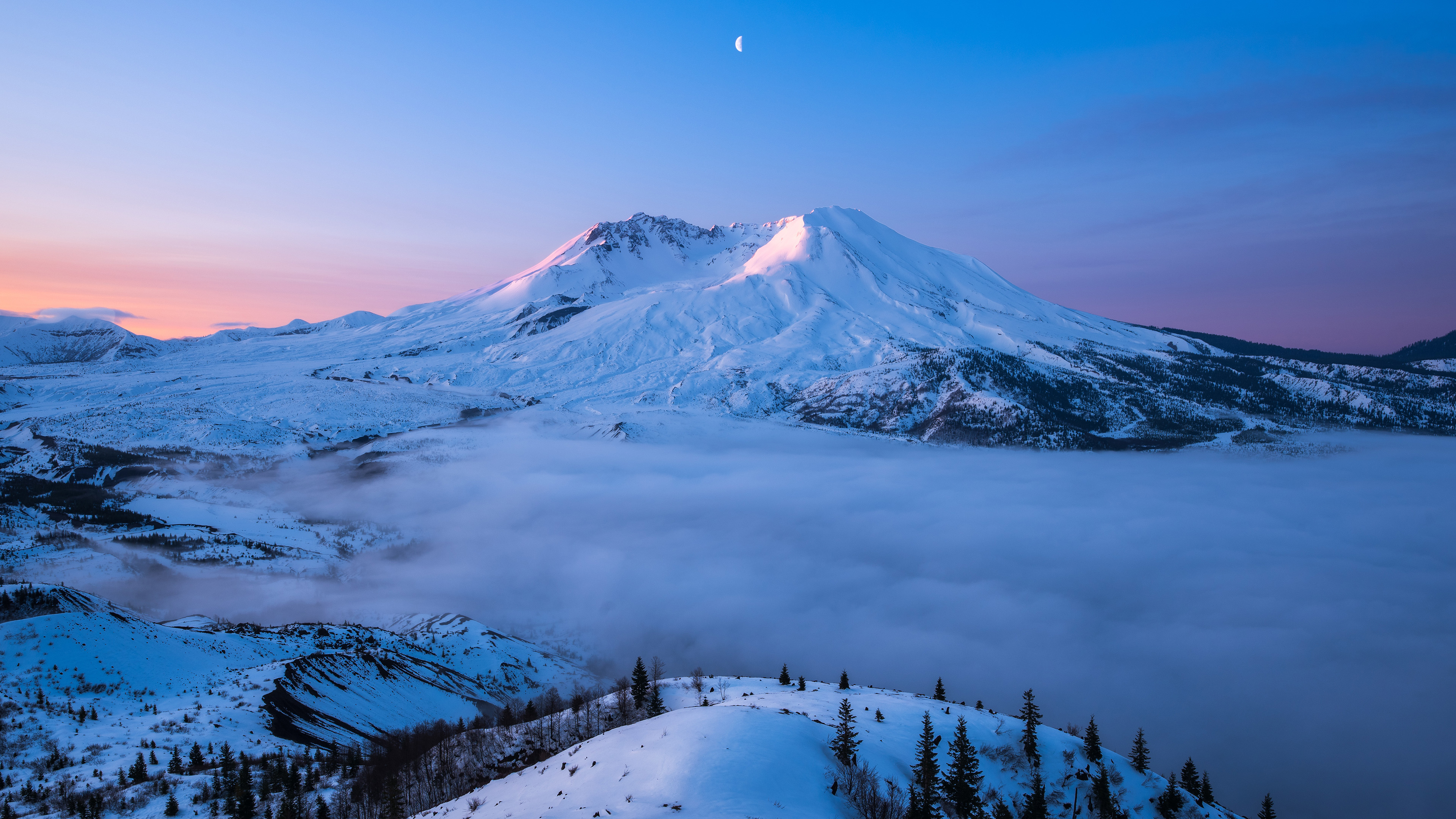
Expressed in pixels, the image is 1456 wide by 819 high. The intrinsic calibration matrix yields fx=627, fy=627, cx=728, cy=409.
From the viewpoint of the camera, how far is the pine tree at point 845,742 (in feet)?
160

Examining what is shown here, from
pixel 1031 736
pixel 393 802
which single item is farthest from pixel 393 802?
pixel 1031 736

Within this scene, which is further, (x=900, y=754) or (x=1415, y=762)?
(x=1415, y=762)

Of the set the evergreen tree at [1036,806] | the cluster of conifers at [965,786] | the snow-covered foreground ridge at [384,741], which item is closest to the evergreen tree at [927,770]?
the cluster of conifers at [965,786]

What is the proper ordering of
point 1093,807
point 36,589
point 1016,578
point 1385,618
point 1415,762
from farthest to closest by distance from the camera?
1. point 1016,578
2. point 1385,618
3. point 1415,762
4. point 36,589
5. point 1093,807

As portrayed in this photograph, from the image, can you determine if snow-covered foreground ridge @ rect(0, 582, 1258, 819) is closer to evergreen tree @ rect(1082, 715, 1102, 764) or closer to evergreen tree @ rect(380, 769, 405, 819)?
evergreen tree @ rect(380, 769, 405, 819)

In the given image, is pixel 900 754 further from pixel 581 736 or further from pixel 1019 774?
pixel 581 736

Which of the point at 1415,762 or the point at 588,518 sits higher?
the point at 588,518

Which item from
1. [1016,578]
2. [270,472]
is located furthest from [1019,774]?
[270,472]

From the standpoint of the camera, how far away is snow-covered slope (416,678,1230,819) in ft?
133

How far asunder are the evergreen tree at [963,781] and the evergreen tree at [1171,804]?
1591cm

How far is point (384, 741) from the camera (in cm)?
7875

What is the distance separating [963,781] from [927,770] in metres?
3.38

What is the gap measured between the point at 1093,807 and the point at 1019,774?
5837 mm

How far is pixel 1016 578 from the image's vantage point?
15138cm
